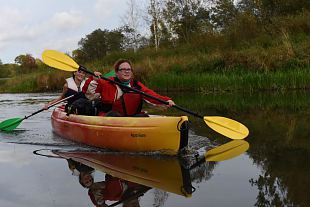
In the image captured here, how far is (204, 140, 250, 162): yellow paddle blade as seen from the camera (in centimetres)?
456

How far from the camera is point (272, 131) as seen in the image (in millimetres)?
5980

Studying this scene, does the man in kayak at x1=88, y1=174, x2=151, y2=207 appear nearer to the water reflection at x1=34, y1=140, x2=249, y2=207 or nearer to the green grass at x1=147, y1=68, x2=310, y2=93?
the water reflection at x1=34, y1=140, x2=249, y2=207

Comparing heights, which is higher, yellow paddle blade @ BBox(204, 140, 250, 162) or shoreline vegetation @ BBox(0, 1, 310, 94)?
Result: shoreline vegetation @ BBox(0, 1, 310, 94)

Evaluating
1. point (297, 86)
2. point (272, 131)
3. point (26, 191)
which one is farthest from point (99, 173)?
point (297, 86)

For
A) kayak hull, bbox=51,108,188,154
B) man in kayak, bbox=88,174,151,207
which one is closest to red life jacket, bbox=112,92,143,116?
kayak hull, bbox=51,108,188,154

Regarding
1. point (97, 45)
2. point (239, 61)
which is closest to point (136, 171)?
point (239, 61)

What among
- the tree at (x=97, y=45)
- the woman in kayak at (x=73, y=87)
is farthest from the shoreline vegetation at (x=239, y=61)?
the tree at (x=97, y=45)

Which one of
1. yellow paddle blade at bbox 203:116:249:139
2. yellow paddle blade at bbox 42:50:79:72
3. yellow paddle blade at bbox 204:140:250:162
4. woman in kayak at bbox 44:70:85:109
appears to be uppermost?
yellow paddle blade at bbox 42:50:79:72

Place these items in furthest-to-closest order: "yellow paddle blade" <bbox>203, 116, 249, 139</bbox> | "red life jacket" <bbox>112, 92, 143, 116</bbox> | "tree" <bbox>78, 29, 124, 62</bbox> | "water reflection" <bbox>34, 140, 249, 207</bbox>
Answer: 1. "tree" <bbox>78, 29, 124, 62</bbox>
2. "red life jacket" <bbox>112, 92, 143, 116</bbox>
3. "yellow paddle blade" <bbox>203, 116, 249, 139</bbox>
4. "water reflection" <bbox>34, 140, 249, 207</bbox>

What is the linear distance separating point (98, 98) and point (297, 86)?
7.60 m

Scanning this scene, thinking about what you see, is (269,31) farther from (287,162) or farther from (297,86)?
(287,162)

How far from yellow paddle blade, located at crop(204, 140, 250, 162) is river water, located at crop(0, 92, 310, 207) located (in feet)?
0.33

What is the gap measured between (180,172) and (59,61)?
3.47 meters

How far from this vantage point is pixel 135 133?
4.75 metres
